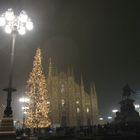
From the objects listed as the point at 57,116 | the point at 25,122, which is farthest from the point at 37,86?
the point at 57,116

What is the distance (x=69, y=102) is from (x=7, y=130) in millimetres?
62252

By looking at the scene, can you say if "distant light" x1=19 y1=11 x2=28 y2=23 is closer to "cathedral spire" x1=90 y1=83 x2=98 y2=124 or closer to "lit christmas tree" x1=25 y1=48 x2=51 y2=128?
"lit christmas tree" x1=25 y1=48 x2=51 y2=128

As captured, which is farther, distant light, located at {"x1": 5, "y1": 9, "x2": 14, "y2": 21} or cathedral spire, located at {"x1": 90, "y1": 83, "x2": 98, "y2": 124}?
cathedral spire, located at {"x1": 90, "y1": 83, "x2": 98, "y2": 124}

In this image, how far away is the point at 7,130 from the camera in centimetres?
2038

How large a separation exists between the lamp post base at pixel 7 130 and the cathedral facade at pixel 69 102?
57842 millimetres

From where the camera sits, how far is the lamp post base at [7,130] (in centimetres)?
1952

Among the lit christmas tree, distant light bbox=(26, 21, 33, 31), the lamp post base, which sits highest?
distant light bbox=(26, 21, 33, 31)

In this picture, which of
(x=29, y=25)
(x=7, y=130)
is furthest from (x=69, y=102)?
(x=7, y=130)

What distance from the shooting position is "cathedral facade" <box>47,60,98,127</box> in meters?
79.8

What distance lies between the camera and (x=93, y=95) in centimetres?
8838

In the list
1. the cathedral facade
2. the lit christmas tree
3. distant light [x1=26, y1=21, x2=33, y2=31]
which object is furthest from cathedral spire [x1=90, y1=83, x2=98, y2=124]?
distant light [x1=26, y1=21, x2=33, y2=31]

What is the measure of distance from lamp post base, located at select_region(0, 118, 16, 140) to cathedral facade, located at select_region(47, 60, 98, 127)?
57842mm

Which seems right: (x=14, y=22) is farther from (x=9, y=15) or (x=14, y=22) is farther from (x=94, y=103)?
(x=94, y=103)

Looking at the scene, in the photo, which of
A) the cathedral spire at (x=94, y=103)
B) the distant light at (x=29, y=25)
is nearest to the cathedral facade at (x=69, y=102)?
the cathedral spire at (x=94, y=103)
